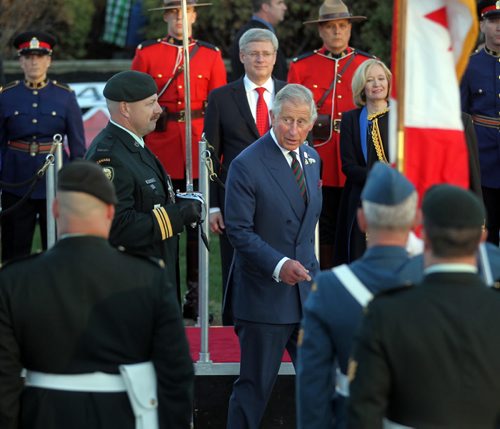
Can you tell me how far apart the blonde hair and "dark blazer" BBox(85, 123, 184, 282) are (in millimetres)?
2107

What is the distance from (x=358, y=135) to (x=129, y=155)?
2.36 metres

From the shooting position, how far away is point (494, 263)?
5.00 meters

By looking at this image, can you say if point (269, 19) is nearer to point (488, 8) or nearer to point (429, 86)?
point (488, 8)

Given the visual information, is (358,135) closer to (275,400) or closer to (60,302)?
(275,400)

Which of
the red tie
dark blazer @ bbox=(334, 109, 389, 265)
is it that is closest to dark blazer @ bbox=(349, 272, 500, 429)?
dark blazer @ bbox=(334, 109, 389, 265)

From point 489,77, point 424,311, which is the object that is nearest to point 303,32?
point 489,77

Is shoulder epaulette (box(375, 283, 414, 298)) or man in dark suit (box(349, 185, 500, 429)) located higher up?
shoulder epaulette (box(375, 283, 414, 298))

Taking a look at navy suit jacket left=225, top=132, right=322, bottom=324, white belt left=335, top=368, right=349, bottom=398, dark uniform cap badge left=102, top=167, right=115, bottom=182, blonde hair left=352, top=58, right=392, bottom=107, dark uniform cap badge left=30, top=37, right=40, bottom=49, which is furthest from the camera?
dark uniform cap badge left=30, top=37, right=40, bottom=49

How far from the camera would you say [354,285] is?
15.1 feet

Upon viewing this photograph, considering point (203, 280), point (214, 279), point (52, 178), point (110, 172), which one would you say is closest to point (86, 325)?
point (110, 172)

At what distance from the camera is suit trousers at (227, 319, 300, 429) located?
684cm

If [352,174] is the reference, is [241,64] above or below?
above

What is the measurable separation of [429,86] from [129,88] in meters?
1.97

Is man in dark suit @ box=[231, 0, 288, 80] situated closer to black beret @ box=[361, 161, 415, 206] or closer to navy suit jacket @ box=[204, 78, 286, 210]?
navy suit jacket @ box=[204, 78, 286, 210]
